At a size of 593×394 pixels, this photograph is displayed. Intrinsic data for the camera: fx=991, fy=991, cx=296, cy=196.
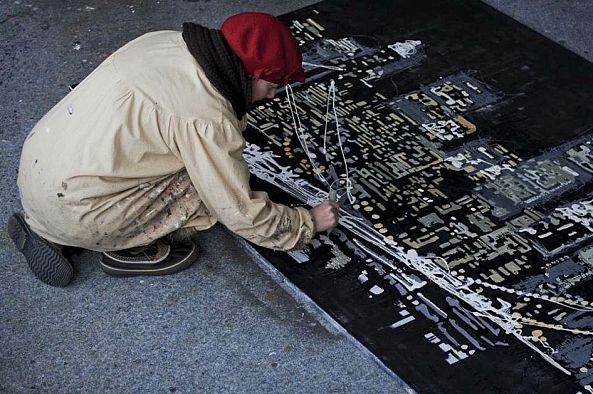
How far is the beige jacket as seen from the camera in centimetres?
272

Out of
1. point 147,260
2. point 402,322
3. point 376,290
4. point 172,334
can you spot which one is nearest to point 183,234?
point 147,260

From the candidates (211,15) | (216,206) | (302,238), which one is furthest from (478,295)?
(211,15)

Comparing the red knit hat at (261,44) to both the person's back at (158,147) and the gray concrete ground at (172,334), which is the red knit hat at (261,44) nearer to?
the person's back at (158,147)

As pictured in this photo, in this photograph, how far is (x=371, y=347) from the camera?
2820mm

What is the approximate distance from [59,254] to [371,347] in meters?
0.97

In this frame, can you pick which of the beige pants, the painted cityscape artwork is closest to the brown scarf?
the beige pants

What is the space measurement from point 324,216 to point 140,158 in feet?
1.97

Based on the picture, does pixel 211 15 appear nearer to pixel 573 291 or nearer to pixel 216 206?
pixel 216 206

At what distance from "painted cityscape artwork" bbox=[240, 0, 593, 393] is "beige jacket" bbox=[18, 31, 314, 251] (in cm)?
36

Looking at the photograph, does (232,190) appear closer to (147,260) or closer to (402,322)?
(147,260)

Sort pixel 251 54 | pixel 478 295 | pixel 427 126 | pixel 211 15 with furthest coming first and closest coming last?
pixel 211 15 < pixel 427 126 < pixel 478 295 < pixel 251 54

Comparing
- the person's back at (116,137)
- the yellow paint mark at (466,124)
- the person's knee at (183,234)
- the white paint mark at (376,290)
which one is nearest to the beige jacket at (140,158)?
the person's back at (116,137)

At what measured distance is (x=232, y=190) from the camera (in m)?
2.80

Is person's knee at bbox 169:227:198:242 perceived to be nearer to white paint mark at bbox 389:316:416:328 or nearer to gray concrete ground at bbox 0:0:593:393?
gray concrete ground at bbox 0:0:593:393
